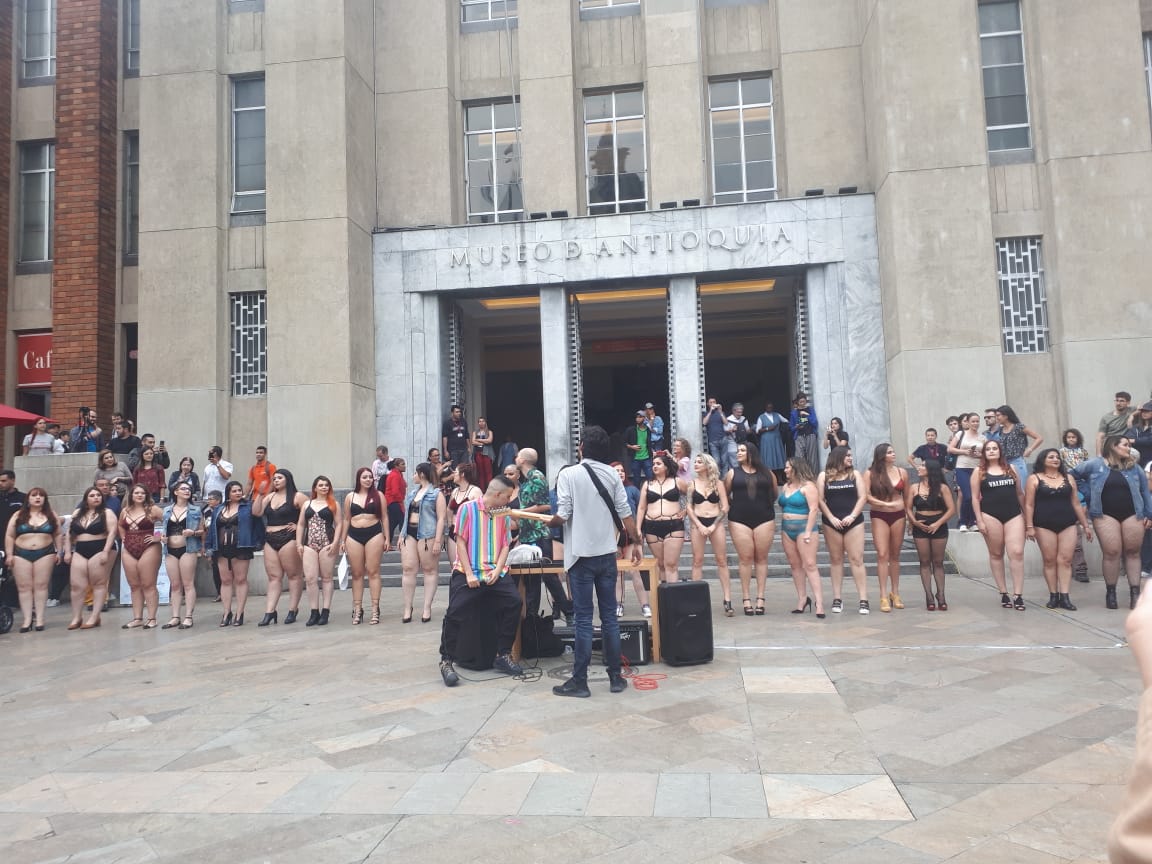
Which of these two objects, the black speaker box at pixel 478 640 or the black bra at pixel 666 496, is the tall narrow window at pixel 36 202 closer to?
the black bra at pixel 666 496

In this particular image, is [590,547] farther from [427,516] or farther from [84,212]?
[84,212]

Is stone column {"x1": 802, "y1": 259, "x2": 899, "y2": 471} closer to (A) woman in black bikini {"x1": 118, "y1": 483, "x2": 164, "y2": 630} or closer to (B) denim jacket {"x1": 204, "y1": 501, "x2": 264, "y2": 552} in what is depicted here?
(B) denim jacket {"x1": 204, "y1": 501, "x2": 264, "y2": 552}

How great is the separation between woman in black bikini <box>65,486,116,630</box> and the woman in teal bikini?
812 cm

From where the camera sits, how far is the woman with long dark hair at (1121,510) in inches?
369

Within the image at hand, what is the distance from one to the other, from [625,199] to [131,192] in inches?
440

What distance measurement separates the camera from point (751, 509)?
958 cm

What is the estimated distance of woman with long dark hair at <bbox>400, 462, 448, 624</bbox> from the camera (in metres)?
10.0

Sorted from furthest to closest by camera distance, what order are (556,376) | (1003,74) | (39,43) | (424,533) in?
1. (39,43)
2. (556,376)
3. (1003,74)
4. (424,533)

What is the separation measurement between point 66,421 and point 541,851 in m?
18.4

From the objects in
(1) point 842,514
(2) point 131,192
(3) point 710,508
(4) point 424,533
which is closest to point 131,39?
(2) point 131,192

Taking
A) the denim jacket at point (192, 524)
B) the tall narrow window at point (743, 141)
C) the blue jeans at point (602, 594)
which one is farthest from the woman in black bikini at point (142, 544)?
the tall narrow window at point (743, 141)

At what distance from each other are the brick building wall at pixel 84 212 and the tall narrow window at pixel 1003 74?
17969 mm

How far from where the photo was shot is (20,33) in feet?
65.9

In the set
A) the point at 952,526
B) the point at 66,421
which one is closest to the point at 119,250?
the point at 66,421
